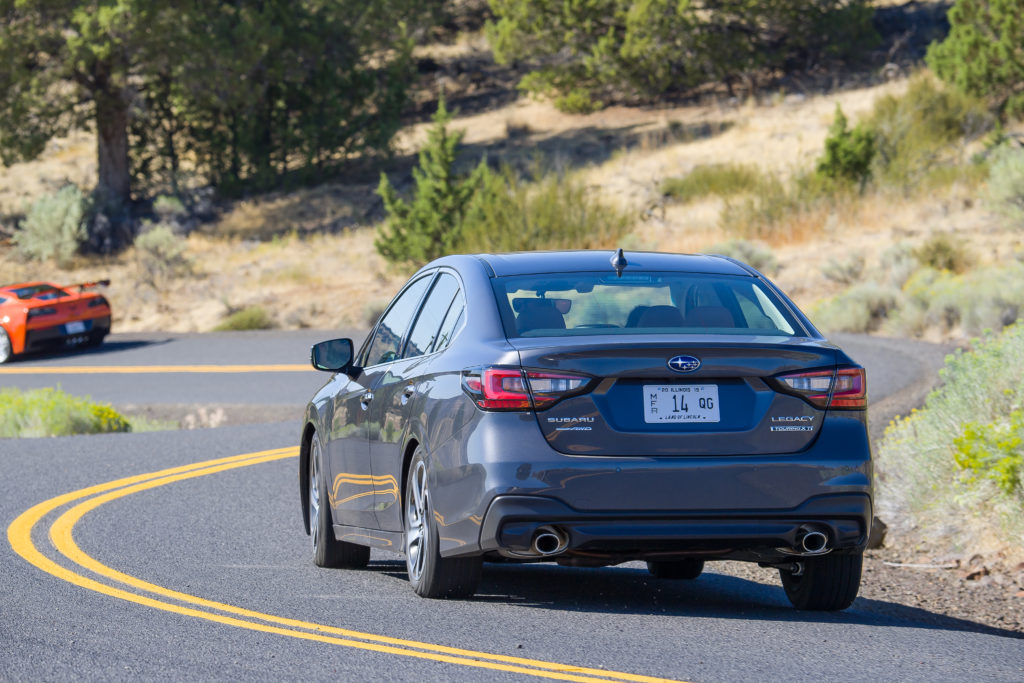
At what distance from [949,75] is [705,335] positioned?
3649 cm

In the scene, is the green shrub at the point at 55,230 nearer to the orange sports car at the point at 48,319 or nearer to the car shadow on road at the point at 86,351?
the car shadow on road at the point at 86,351

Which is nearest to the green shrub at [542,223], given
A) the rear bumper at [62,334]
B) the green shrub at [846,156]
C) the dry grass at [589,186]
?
the dry grass at [589,186]

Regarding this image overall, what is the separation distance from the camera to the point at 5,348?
2502cm

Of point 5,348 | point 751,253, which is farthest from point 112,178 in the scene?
point 751,253

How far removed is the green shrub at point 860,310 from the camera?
23.8 meters

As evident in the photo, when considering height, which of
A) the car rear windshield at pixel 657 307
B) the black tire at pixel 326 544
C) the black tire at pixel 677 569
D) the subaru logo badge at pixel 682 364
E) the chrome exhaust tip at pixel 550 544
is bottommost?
the black tire at pixel 677 569

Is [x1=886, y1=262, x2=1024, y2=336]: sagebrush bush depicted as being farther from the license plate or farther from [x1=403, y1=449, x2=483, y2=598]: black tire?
the license plate

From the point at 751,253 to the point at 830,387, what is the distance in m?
24.2

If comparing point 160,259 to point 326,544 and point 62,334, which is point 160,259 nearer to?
point 62,334

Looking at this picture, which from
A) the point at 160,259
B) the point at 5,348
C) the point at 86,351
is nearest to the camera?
the point at 5,348

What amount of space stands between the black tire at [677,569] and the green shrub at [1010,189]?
2221cm

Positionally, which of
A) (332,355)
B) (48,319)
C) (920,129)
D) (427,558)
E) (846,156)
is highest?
(332,355)

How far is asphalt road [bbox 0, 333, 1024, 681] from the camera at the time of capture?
524 cm

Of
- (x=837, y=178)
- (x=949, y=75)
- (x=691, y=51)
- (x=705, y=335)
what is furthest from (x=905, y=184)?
(x=705, y=335)
